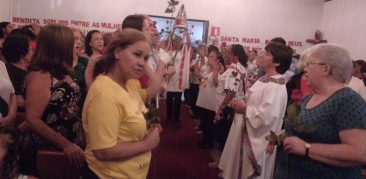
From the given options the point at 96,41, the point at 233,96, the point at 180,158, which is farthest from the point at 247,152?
the point at 96,41

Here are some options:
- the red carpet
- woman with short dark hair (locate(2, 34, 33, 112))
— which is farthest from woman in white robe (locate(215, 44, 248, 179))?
woman with short dark hair (locate(2, 34, 33, 112))

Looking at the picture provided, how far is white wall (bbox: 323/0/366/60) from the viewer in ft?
23.2

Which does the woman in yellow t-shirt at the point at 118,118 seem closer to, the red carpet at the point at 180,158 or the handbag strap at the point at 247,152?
the handbag strap at the point at 247,152

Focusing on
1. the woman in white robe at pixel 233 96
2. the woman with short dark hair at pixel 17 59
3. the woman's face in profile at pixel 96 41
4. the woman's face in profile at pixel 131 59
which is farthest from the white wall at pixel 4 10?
the woman's face in profile at pixel 131 59

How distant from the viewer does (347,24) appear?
7773 millimetres

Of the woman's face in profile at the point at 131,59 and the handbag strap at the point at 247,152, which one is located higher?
the woman's face in profile at the point at 131,59

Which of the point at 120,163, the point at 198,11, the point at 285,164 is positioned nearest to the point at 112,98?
the point at 120,163

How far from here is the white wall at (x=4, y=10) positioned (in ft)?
27.6

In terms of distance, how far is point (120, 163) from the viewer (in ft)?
5.34

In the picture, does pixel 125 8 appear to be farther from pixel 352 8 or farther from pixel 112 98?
pixel 112 98

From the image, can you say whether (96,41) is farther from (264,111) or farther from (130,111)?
(130,111)

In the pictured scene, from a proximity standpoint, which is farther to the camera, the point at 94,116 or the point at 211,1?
the point at 211,1

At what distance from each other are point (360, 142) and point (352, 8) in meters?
6.77

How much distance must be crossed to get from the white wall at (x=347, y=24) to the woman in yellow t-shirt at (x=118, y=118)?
251 inches
